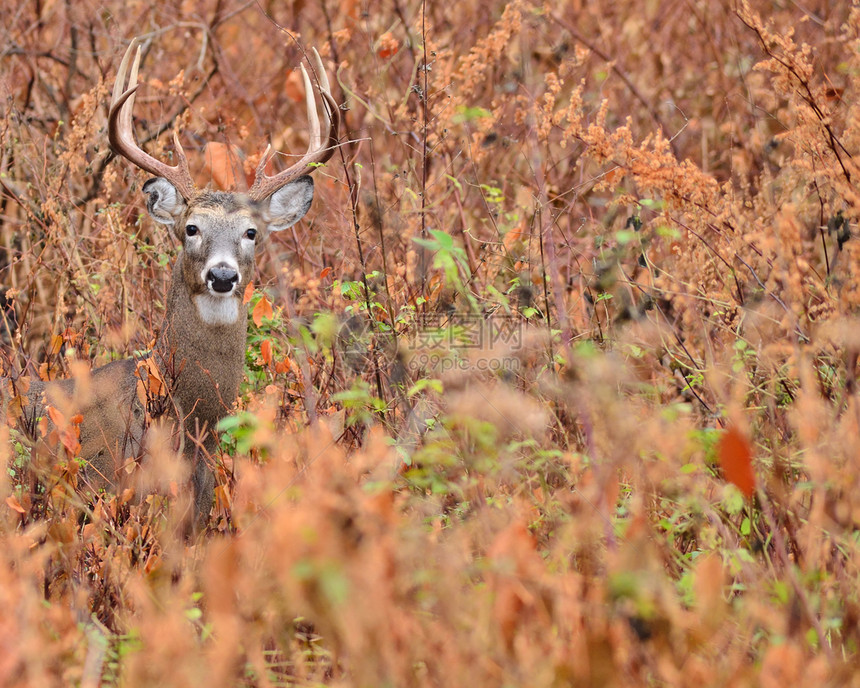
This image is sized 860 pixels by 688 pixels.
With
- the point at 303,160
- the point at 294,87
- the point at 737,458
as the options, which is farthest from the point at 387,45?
the point at 737,458

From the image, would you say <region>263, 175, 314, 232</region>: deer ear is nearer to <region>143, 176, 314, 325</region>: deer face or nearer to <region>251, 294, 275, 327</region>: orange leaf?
<region>143, 176, 314, 325</region>: deer face

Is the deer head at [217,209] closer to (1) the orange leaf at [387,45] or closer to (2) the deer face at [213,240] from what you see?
(2) the deer face at [213,240]

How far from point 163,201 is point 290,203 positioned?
0.64 metres

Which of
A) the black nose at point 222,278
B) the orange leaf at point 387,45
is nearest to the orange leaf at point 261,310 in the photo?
the black nose at point 222,278

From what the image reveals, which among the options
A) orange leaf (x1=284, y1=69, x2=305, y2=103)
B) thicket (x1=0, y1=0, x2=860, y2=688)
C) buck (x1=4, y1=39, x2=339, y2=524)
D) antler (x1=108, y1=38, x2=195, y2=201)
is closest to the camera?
thicket (x1=0, y1=0, x2=860, y2=688)

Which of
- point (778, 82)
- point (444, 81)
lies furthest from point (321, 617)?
point (444, 81)

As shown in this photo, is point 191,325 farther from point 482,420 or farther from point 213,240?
point 482,420

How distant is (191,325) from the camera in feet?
15.0

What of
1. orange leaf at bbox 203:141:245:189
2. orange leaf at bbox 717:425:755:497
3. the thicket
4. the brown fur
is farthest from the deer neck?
orange leaf at bbox 717:425:755:497

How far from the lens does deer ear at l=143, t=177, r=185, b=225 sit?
4.90 meters

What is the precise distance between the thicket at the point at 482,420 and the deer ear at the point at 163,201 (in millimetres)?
353

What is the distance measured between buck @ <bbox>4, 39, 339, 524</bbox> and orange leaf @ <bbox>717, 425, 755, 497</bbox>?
251 cm

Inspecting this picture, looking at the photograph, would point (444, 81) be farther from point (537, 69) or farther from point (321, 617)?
point (321, 617)

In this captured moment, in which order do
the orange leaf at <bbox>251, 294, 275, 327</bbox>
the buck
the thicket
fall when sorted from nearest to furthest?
the thicket, the orange leaf at <bbox>251, 294, 275, 327</bbox>, the buck
